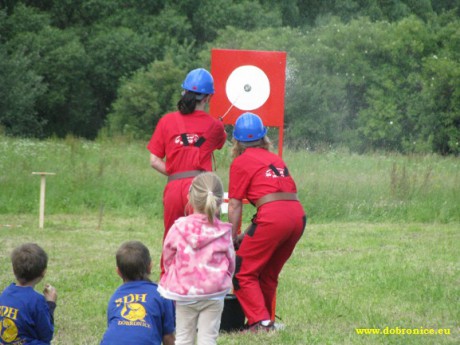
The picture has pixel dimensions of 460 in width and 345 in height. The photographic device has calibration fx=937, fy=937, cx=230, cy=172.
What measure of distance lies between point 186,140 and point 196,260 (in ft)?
5.95

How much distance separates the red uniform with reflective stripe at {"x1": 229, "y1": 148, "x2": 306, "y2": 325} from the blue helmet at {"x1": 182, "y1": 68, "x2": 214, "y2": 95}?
2.05 feet

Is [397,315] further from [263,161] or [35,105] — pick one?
[35,105]

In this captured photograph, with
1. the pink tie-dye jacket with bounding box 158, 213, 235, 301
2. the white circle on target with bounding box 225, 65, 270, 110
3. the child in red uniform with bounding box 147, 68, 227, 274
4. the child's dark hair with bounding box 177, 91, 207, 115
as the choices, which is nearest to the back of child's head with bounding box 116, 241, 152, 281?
the pink tie-dye jacket with bounding box 158, 213, 235, 301

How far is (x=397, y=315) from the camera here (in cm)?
823

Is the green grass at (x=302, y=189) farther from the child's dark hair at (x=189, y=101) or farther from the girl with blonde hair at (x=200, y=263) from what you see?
the girl with blonde hair at (x=200, y=263)

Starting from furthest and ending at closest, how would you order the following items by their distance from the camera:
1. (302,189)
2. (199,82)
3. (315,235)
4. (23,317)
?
(302,189) < (315,235) < (199,82) < (23,317)

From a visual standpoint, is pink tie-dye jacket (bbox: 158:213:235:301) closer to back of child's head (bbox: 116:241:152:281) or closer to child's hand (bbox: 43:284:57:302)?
back of child's head (bbox: 116:241:152:281)

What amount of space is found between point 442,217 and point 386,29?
27.3 meters

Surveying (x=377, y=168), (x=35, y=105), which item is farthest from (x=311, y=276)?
(x=35, y=105)

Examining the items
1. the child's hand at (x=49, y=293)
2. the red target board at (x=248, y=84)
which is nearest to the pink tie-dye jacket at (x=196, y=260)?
the child's hand at (x=49, y=293)

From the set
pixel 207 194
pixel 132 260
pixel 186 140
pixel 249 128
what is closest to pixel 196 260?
pixel 207 194

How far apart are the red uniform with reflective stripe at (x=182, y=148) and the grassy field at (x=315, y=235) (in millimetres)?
1135

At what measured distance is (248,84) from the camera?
7945 millimetres

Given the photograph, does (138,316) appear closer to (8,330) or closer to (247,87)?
(8,330)
